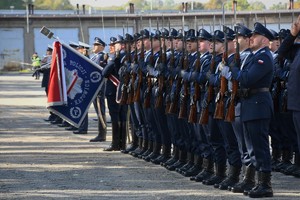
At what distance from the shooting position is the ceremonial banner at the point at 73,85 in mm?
19750

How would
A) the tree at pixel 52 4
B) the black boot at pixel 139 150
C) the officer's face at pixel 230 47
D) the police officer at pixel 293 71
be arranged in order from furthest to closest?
the tree at pixel 52 4
the black boot at pixel 139 150
the officer's face at pixel 230 47
the police officer at pixel 293 71

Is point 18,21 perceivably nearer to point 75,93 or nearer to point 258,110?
point 75,93

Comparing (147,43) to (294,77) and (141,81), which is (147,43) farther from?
(294,77)

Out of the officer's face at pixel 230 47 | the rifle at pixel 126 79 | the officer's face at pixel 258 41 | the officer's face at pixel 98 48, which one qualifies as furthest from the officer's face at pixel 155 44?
the officer's face at pixel 98 48

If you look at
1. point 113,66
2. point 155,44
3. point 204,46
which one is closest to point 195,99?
point 204,46

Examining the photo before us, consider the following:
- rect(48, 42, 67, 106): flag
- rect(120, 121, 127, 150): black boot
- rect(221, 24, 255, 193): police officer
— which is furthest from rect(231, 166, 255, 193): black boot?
rect(48, 42, 67, 106): flag

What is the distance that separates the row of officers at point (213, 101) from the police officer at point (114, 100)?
2cm

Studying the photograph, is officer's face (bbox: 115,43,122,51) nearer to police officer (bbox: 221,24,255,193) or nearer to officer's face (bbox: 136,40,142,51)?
officer's face (bbox: 136,40,142,51)

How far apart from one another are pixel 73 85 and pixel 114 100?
2.01 meters

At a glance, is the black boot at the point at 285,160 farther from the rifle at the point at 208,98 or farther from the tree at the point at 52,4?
the tree at the point at 52,4

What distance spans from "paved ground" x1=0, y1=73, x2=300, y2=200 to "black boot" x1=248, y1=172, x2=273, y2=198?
0.11m

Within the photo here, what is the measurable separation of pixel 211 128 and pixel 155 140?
3.15m

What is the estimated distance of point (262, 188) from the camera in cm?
1178

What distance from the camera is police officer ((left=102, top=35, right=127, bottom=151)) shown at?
58.3 ft
